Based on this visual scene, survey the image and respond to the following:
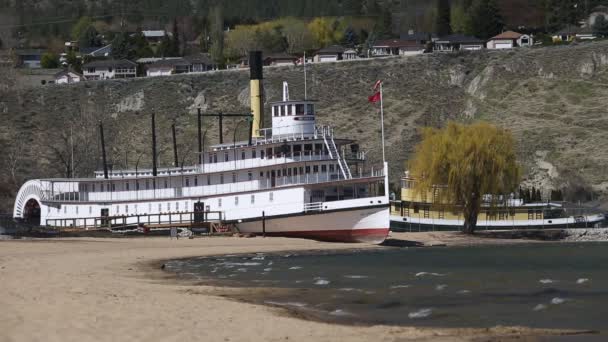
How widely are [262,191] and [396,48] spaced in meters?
85.5

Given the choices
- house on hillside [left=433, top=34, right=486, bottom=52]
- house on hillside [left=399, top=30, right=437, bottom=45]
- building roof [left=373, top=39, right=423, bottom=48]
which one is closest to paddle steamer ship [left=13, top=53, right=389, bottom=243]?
house on hillside [left=433, top=34, right=486, bottom=52]

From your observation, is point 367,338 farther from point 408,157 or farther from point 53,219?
point 408,157

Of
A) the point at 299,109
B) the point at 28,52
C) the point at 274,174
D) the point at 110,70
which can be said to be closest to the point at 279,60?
the point at 110,70

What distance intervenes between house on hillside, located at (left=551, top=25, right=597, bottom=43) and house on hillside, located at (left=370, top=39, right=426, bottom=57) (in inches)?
668

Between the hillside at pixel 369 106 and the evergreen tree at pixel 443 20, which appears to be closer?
the hillside at pixel 369 106

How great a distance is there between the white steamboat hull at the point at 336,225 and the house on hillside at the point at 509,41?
8374 cm

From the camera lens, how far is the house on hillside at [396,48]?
150 m

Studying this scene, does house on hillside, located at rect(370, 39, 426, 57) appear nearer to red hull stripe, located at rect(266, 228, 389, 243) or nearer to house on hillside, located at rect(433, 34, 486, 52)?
house on hillside, located at rect(433, 34, 486, 52)

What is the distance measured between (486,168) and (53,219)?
28455mm

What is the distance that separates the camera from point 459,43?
147375 mm

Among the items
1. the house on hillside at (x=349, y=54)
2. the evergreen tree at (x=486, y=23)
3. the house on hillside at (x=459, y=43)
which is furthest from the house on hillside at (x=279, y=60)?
the evergreen tree at (x=486, y=23)

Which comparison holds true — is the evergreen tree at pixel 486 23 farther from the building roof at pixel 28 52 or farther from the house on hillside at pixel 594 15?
the building roof at pixel 28 52

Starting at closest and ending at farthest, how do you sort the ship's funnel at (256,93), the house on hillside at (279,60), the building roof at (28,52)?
1. the ship's funnel at (256,93)
2. the house on hillside at (279,60)
3. the building roof at (28,52)

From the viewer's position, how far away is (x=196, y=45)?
198875mm
